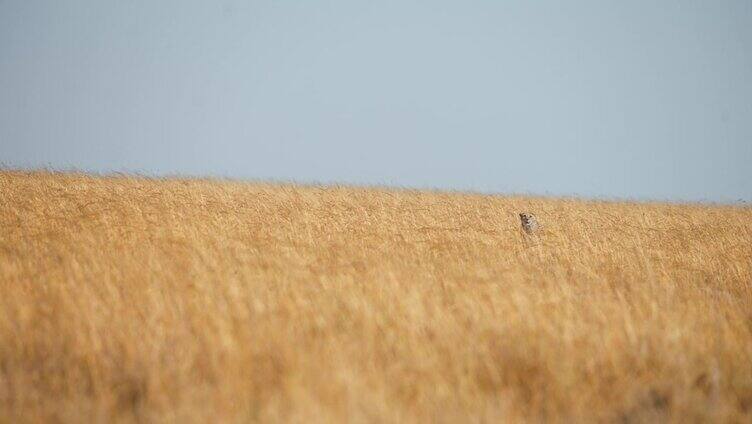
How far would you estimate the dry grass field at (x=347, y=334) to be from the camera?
102 inches

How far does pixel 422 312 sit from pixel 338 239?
3.78 m

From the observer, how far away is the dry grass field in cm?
259

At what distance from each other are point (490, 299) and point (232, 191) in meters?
11.7

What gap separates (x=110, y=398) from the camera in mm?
2521

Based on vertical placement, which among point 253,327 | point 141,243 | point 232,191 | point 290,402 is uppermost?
point 232,191

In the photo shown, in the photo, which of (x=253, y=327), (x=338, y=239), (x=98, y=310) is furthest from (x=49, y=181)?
(x=253, y=327)

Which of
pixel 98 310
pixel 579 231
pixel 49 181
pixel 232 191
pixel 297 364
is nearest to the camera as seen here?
pixel 297 364

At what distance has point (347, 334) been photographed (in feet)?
11.0

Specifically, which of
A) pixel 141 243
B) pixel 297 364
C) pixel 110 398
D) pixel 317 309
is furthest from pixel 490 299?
pixel 141 243

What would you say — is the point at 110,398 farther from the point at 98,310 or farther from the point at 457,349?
the point at 457,349

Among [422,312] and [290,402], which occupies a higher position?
[422,312]

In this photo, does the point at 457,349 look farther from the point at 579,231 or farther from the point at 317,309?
the point at 579,231

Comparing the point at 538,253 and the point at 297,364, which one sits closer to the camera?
the point at 297,364

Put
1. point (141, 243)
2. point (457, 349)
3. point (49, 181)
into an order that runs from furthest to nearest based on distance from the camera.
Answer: point (49, 181) → point (141, 243) → point (457, 349)
